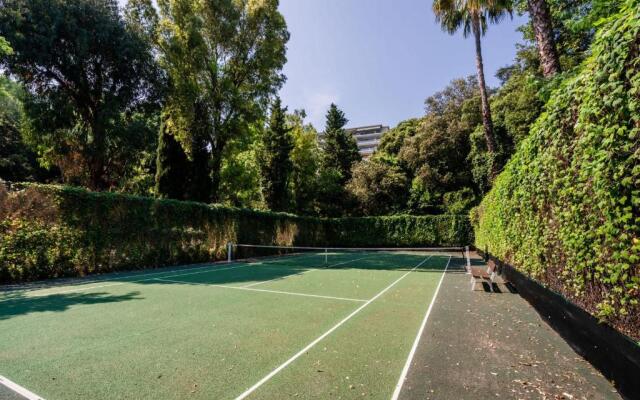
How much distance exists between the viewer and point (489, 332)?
5.43 metres

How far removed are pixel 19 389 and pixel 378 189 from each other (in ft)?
113

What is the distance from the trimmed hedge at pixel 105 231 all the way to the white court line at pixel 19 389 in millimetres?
8706

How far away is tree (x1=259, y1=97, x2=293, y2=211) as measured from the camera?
104 ft

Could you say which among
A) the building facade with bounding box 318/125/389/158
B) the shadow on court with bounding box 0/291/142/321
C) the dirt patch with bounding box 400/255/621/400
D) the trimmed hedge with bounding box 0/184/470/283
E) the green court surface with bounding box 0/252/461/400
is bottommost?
the dirt patch with bounding box 400/255/621/400

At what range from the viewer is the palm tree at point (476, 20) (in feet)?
55.7

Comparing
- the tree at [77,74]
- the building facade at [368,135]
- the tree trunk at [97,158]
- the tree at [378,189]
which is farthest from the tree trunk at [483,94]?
the building facade at [368,135]

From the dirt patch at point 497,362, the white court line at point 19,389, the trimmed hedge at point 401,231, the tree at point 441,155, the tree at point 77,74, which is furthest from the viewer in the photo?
the tree at point 441,155

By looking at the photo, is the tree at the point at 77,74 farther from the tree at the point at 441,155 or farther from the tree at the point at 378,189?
the tree at the point at 441,155

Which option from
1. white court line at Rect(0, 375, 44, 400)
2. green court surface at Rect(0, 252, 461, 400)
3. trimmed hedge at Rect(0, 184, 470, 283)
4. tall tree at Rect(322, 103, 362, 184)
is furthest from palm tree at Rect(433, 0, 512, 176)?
tall tree at Rect(322, 103, 362, 184)

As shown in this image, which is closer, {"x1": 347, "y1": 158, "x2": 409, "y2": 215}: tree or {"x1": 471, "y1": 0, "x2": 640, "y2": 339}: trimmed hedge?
{"x1": 471, "y1": 0, "x2": 640, "y2": 339}: trimmed hedge

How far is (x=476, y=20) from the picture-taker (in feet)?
57.6

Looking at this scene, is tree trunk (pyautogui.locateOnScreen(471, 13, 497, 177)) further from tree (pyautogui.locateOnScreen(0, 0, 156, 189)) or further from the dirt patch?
tree (pyautogui.locateOnScreen(0, 0, 156, 189))

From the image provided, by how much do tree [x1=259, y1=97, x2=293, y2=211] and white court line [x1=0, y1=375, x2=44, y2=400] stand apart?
28253 mm

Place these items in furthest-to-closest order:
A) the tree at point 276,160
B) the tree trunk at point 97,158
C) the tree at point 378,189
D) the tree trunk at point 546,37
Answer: the tree at point 378,189
the tree at point 276,160
the tree trunk at point 97,158
the tree trunk at point 546,37
